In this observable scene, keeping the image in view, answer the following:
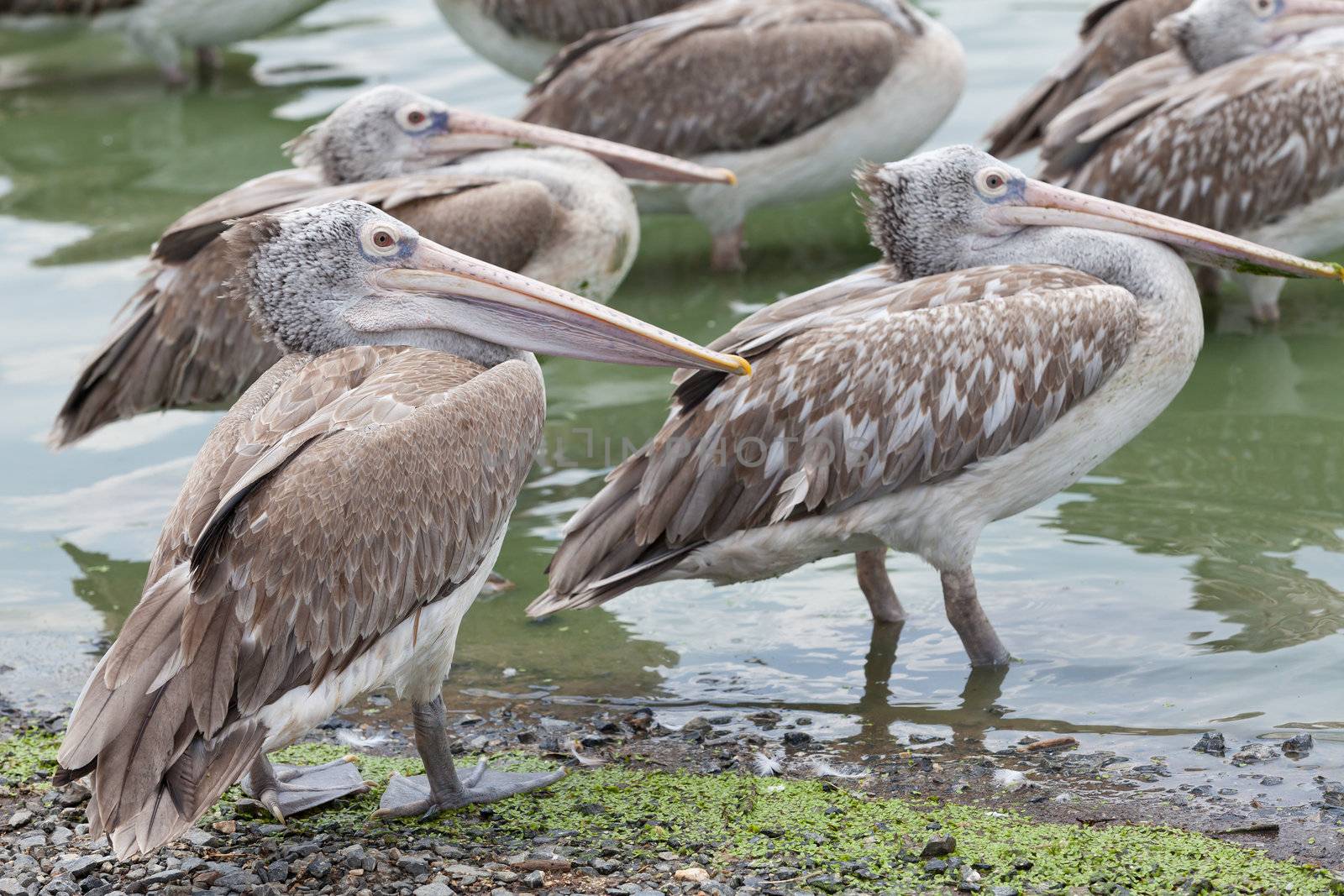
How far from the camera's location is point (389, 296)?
213 inches

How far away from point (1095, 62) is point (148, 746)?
23.5 ft

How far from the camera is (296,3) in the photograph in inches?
507

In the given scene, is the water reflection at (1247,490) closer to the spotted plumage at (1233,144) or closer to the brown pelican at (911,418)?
the spotted plumage at (1233,144)

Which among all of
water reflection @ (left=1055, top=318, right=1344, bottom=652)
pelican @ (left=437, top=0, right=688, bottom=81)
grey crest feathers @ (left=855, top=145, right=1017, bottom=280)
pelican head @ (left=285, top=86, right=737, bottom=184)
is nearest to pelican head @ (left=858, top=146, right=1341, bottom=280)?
grey crest feathers @ (left=855, top=145, right=1017, bottom=280)

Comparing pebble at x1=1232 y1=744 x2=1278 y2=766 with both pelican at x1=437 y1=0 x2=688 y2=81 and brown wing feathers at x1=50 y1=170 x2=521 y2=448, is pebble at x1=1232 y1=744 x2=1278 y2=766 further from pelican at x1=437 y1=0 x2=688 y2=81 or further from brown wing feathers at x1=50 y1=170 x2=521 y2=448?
pelican at x1=437 y1=0 x2=688 y2=81

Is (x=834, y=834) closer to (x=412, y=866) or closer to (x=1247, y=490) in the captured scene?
(x=412, y=866)

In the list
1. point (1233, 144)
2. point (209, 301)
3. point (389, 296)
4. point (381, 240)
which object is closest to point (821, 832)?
point (389, 296)

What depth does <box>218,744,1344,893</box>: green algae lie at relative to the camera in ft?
14.6

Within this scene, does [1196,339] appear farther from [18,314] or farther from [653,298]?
[18,314]

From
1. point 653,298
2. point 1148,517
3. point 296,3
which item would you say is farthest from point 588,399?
point 296,3

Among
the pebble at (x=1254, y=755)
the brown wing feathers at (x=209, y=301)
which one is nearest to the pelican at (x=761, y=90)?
the brown wing feathers at (x=209, y=301)

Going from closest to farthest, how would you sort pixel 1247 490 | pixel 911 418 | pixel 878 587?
pixel 911 418
pixel 878 587
pixel 1247 490

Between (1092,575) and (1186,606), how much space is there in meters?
0.40

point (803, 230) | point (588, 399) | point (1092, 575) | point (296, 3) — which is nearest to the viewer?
point (1092, 575)
